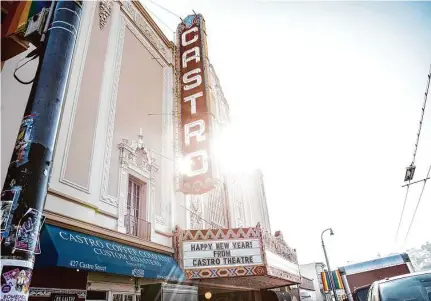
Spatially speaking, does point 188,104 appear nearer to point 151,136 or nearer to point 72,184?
point 151,136

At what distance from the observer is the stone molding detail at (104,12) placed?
445 inches

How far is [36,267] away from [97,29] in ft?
28.3

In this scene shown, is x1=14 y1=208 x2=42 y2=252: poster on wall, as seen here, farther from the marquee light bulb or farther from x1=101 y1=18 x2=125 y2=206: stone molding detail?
the marquee light bulb

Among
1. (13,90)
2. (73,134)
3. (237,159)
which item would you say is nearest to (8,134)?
(13,90)

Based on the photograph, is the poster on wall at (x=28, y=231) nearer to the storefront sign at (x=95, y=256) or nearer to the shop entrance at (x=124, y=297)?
the storefront sign at (x=95, y=256)

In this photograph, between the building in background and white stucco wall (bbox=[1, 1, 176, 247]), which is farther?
the building in background

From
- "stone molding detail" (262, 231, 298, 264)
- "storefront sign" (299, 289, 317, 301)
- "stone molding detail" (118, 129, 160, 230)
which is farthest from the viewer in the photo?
"storefront sign" (299, 289, 317, 301)

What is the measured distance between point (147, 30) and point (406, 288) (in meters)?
14.3

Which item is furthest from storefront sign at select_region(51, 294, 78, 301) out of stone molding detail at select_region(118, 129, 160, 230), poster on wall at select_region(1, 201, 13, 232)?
poster on wall at select_region(1, 201, 13, 232)

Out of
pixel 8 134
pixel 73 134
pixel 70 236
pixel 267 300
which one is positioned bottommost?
pixel 267 300

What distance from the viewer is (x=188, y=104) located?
12.9m

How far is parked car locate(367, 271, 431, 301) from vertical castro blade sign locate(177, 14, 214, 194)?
681 cm

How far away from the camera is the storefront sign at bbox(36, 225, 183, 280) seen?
620cm

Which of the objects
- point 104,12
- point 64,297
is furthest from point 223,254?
point 104,12
